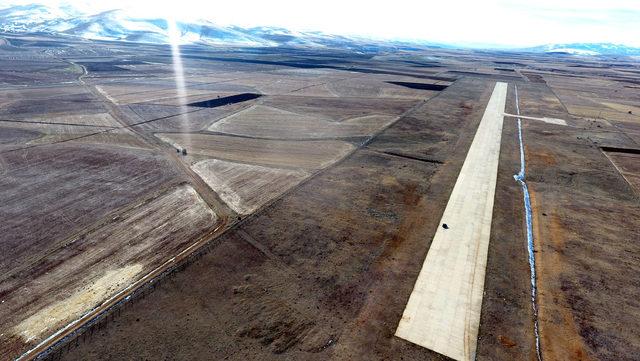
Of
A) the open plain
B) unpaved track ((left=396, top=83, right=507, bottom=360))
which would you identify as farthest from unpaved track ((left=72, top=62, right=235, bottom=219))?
unpaved track ((left=396, top=83, right=507, bottom=360))

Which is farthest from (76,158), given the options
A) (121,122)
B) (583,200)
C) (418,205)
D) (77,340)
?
(583,200)

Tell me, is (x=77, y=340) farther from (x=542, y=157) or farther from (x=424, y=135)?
(x=542, y=157)

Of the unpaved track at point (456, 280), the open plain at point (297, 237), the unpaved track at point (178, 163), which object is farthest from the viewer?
the unpaved track at point (178, 163)

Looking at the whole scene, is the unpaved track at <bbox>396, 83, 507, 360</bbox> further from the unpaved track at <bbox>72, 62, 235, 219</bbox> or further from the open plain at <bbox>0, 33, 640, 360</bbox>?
the unpaved track at <bbox>72, 62, 235, 219</bbox>

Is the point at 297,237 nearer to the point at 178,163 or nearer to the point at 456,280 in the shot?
the point at 456,280

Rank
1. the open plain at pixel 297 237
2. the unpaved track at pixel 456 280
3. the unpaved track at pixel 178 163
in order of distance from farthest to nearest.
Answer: the unpaved track at pixel 178 163 < the unpaved track at pixel 456 280 < the open plain at pixel 297 237

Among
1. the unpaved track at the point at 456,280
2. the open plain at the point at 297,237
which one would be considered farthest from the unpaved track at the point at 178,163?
the unpaved track at the point at 456,280

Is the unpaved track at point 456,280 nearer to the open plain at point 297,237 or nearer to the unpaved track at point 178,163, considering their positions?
the open plain at point 297,237
